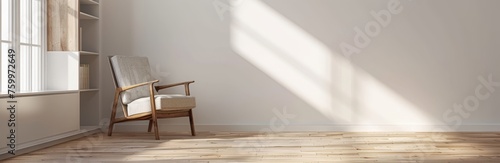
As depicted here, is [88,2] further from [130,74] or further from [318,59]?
[318,59]

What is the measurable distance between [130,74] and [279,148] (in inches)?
70.9

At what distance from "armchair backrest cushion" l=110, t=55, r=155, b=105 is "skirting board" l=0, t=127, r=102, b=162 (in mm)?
523

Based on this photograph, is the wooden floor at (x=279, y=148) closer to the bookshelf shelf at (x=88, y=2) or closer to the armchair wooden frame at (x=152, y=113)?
the armchair wooden frame at (x=152, y=113)

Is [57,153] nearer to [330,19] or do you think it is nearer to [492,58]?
[330,19]

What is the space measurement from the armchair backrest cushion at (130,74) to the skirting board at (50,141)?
0.52m

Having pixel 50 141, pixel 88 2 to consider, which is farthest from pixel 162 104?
pixel 88 2

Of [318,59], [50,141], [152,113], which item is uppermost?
[318,59]

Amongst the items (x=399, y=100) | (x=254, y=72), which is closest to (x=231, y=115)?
(x=254, y=72)

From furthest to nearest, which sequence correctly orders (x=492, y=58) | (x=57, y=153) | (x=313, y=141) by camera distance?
(x=492, y=58) < (x=313, y=141) < (x=57, y=153)

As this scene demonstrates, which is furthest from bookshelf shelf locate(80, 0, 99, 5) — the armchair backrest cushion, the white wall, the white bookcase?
the armchair backrest cushion

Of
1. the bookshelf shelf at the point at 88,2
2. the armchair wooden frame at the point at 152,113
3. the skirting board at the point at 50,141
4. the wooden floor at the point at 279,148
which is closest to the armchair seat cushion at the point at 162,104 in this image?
the armchair wooden frame at the point at 152,113

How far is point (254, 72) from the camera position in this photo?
20.7 feet

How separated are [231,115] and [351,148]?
1.88m

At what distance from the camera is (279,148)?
15.5ft
